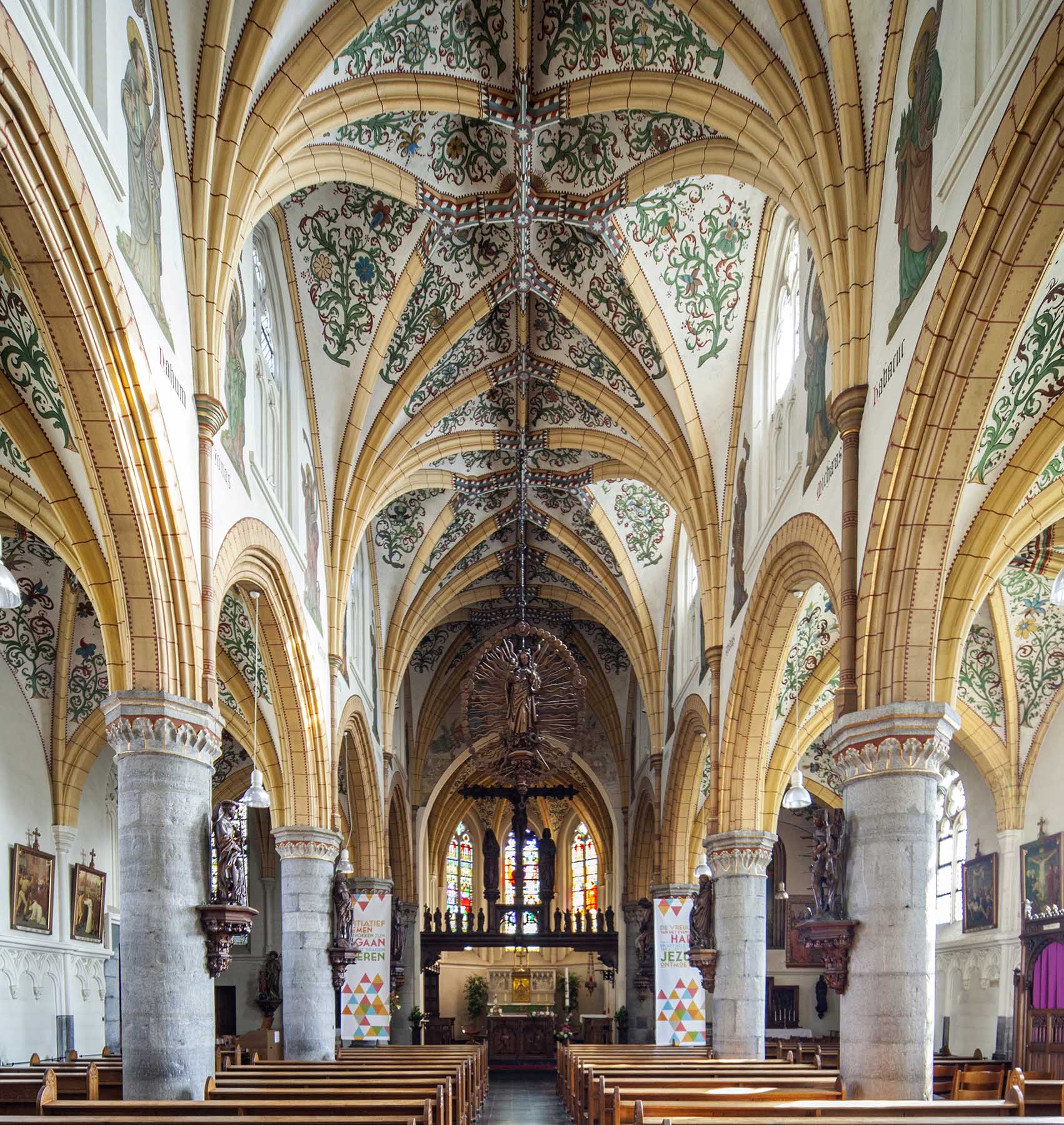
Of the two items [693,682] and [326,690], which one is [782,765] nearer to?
[693,682]

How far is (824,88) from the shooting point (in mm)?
12109

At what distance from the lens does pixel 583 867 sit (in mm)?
42719

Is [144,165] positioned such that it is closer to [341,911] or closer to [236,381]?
[236,381]

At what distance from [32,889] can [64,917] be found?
5.00 ft

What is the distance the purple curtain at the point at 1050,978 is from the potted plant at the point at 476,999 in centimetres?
2278

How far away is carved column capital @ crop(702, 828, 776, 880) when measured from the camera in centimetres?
1830

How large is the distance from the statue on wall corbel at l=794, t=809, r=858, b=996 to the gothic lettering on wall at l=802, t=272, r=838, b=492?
376 cm

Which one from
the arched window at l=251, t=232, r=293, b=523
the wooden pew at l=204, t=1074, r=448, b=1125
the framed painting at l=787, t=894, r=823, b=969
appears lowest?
the framed painting at l=787, t=894, r=823, b=969

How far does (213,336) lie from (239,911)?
533 cm

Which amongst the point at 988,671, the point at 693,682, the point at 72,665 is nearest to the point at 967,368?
the point at 988,671

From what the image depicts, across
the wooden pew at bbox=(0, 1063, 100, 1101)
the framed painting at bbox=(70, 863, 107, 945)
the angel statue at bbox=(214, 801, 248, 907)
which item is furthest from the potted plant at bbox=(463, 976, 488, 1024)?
the angel statue at bbox=(214, 801, 248, 907)

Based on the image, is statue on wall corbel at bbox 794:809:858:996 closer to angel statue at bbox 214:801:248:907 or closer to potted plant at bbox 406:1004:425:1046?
angel statue at bbox 214:801:248:907

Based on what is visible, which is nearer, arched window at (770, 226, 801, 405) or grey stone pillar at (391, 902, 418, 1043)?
arched window at (770, 226, 801, 405)

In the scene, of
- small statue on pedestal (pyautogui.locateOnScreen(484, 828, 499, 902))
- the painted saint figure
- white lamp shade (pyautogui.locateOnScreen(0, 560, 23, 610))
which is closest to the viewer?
white lamp shade (pyautogui.locateOnScreen(0, 560, 23, 610))
